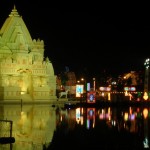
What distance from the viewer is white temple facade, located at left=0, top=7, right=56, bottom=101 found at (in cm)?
5181

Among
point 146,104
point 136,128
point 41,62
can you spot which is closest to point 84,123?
point 136,128

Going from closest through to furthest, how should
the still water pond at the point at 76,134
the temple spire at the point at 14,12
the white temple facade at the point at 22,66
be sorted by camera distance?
the still water pond at the point at 76,134 < the white temple facade at the point at 22,66 < the temple spire at the point at 14,12

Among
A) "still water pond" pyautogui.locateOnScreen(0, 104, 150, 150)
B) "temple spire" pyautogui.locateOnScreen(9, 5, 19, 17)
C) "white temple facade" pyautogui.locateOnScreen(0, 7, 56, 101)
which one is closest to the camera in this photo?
"still water pond" pyautogui.locateOnScreen(0, 104, 150, 150)

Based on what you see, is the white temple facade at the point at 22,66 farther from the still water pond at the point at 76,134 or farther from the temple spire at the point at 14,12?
the still water pond at the point at 76,134

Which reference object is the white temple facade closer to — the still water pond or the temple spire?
the temple spire

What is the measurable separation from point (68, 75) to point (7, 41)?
21.6 metres

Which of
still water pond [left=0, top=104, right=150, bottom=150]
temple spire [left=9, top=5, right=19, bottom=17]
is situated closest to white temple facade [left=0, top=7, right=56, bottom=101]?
temple spire [left=9, top=5, right=19, bottom=17]

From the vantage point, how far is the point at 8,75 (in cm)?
5184

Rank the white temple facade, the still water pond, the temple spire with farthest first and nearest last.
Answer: the temple spire < the white temple facade < the still water pond

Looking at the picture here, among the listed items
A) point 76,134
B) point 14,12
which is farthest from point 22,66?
point 76,134

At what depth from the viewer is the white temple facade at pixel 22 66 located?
51.8 meters

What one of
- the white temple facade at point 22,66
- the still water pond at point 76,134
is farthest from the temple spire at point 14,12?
the still water pond at point 76,134

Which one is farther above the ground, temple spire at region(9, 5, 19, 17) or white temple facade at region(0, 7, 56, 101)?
temple spire at region(9, 5, 19, 17)

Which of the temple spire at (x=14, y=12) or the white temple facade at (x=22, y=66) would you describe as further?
the temple spire at (x=14, y=12)
